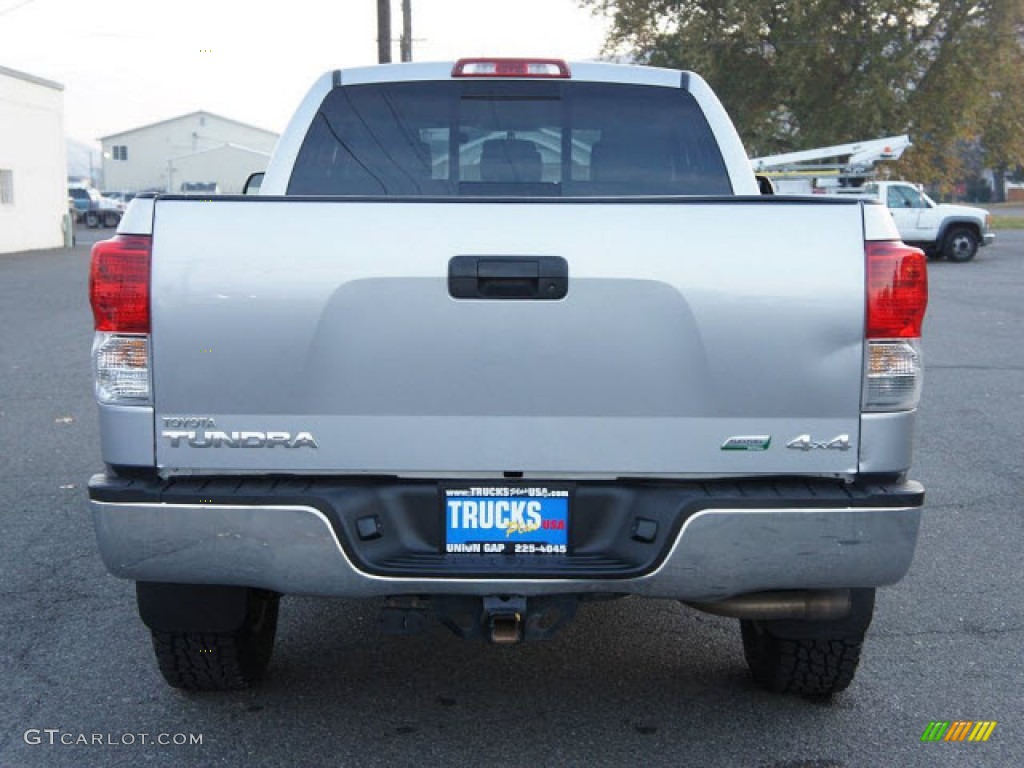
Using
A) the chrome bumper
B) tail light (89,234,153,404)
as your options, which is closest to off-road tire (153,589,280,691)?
the chrome bumper

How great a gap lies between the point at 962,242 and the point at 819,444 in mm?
30310

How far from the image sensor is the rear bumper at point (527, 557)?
131 inches

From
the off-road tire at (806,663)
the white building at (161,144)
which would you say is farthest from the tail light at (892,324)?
the white building at (161,144)

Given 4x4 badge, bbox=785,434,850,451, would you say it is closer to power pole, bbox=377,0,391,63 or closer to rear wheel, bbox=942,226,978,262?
power pole, bbox=377,0,391,63

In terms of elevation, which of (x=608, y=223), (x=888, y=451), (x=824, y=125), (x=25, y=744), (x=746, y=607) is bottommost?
(x=25, y=744)

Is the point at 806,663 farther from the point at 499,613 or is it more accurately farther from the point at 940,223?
the point at 940,223

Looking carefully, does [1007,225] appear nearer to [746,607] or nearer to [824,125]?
[824,125]

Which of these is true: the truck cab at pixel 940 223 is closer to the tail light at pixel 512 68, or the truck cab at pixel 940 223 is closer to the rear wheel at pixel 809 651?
the tail light at pixel 512 68

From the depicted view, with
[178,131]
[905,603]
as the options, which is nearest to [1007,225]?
[905,603]

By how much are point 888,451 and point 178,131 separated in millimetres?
100322

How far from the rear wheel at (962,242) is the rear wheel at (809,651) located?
29345 millimetres

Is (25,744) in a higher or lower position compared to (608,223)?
lower

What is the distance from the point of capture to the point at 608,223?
3.34 meters

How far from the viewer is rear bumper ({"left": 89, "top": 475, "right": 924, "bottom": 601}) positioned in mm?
3340
